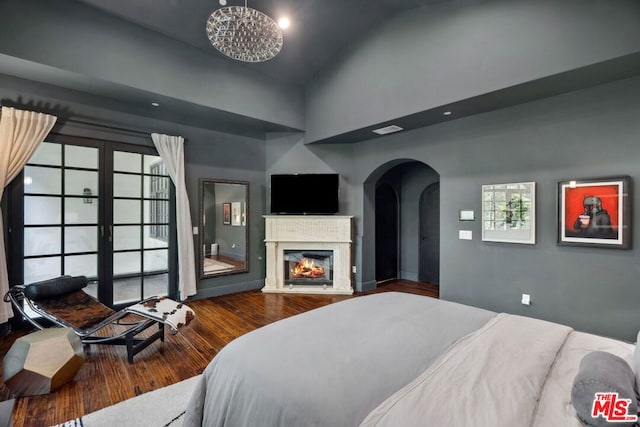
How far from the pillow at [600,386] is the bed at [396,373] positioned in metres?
0.05

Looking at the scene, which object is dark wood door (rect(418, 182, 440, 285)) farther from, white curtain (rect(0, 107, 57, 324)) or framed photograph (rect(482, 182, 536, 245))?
white curtain (rect(0, 107, 57, 324))

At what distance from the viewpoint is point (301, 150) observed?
5320 mm

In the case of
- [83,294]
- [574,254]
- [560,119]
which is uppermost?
[560,119]

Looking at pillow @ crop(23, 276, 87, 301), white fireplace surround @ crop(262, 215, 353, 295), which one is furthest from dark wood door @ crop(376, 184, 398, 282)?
pillow @ crop(23, 276, 87, 301)

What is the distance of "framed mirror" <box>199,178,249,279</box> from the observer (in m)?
4.80

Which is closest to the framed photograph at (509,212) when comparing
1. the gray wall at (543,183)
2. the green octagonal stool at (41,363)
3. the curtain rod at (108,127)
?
the gray wall at (543,183)

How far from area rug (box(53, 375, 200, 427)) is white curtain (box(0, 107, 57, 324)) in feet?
7.17

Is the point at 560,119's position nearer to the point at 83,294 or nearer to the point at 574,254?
the point at 574,254

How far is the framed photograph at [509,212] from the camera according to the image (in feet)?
10.7

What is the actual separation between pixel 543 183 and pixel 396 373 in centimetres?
311

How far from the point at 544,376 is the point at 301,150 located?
4.71m

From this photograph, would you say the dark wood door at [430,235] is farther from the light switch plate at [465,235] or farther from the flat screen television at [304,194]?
the flat screen television at [304,194]

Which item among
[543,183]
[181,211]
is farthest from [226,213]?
[543,183]

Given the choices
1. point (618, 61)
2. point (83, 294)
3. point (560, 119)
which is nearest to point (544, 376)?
point (618, 61)
